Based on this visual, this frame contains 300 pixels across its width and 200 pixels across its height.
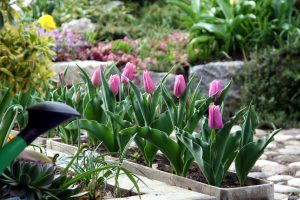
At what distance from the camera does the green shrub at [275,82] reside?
7.79m

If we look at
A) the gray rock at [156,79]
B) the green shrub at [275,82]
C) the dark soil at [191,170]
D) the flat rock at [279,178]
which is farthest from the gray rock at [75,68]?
the dark soil at [191,170]

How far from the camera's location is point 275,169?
5480 mm

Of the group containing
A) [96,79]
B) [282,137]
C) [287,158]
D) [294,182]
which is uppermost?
[96,79]

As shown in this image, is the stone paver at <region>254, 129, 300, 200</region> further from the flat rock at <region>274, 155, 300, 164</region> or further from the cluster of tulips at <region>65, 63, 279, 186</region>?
the cluster of tulips at <region>65, 63, 279, 186</region>

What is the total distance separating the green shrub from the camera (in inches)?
307

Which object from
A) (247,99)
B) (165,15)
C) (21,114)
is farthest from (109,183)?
(165,15)

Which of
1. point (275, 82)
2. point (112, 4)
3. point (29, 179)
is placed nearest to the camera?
point (29, 179)

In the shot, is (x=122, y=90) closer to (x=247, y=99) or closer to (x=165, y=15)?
(x=247, y=99)

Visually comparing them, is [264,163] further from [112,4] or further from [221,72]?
[112,4]

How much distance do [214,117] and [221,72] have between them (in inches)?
188

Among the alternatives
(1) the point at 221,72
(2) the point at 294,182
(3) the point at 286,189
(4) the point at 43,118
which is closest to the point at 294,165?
(2) the point at 294,182

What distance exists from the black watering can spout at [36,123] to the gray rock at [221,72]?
212 inches

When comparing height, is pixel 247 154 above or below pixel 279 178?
above

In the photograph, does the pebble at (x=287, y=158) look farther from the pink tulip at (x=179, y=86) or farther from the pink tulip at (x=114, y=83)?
the pink tulip at (x=179, y=86)
